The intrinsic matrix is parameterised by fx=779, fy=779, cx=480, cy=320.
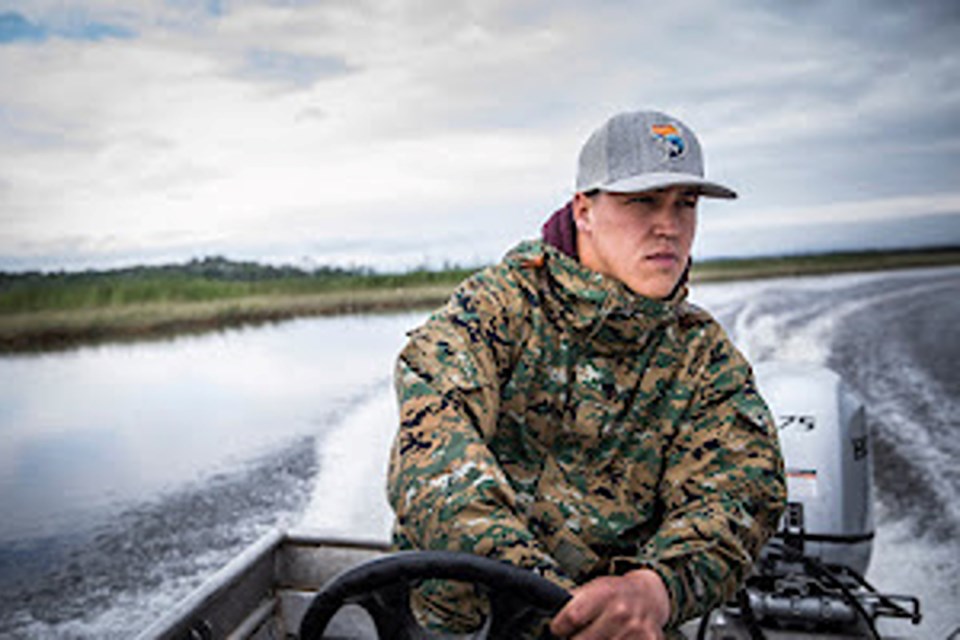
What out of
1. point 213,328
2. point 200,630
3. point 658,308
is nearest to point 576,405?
point 658,308

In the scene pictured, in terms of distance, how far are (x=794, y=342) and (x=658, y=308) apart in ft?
29.7

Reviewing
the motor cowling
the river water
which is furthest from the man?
the river water

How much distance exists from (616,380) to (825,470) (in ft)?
4.88

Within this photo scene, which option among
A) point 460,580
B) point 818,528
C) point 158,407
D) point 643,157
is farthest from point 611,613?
point 158,407

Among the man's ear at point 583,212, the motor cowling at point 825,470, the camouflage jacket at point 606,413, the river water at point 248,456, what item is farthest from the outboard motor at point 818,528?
the man's ear at point 583,212

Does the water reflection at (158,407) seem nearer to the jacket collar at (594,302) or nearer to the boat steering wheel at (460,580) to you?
the jacket collar at (594,302)

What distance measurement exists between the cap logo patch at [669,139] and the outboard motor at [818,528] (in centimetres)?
143

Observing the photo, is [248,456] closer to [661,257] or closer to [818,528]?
[818,528]

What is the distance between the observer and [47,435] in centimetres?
940

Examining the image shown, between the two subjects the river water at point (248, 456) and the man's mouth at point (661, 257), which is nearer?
the man's mouth at point (661, 257)

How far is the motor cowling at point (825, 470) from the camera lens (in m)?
2.63

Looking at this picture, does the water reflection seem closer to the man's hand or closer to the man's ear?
the man's ear

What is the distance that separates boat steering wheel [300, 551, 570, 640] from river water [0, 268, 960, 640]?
6.07 ft

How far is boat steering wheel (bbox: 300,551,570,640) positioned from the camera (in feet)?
3.29
